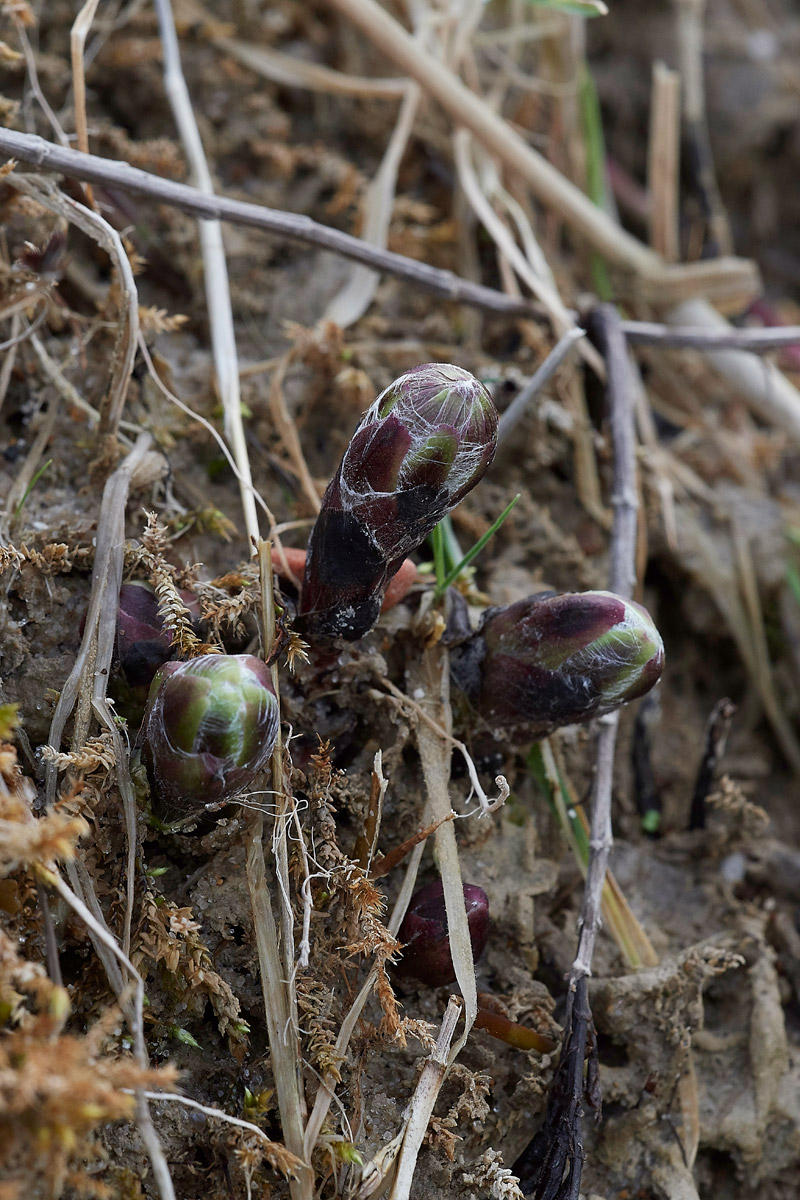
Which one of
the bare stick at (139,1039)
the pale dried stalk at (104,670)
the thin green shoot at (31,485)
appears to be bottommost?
the bare stick at (139,1039)

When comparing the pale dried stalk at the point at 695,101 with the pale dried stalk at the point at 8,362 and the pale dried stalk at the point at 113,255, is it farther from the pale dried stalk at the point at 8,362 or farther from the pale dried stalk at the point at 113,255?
the pale dried stalk at the point at 8,362

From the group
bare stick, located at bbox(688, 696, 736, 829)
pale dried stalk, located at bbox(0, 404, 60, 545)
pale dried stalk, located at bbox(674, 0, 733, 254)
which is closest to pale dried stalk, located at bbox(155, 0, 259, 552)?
pale dried stalk, located at bbox(0, 404, 60, 545)

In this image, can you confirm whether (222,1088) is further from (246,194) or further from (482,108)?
(482,108)

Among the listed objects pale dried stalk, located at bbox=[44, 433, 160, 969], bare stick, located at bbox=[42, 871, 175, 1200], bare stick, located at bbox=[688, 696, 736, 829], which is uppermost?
pale dried stalk, located at bbox=[44, 433, 160, 969]

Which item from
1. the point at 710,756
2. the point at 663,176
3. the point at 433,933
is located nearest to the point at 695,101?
the point at 663,176

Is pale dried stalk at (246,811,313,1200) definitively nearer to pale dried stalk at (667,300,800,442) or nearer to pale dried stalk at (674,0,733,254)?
pale dried stalk at (667,300,800,442)

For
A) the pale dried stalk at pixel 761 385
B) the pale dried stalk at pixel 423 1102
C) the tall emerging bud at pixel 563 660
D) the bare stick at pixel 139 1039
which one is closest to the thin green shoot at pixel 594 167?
the pale dried stalk at pixel 761 385
